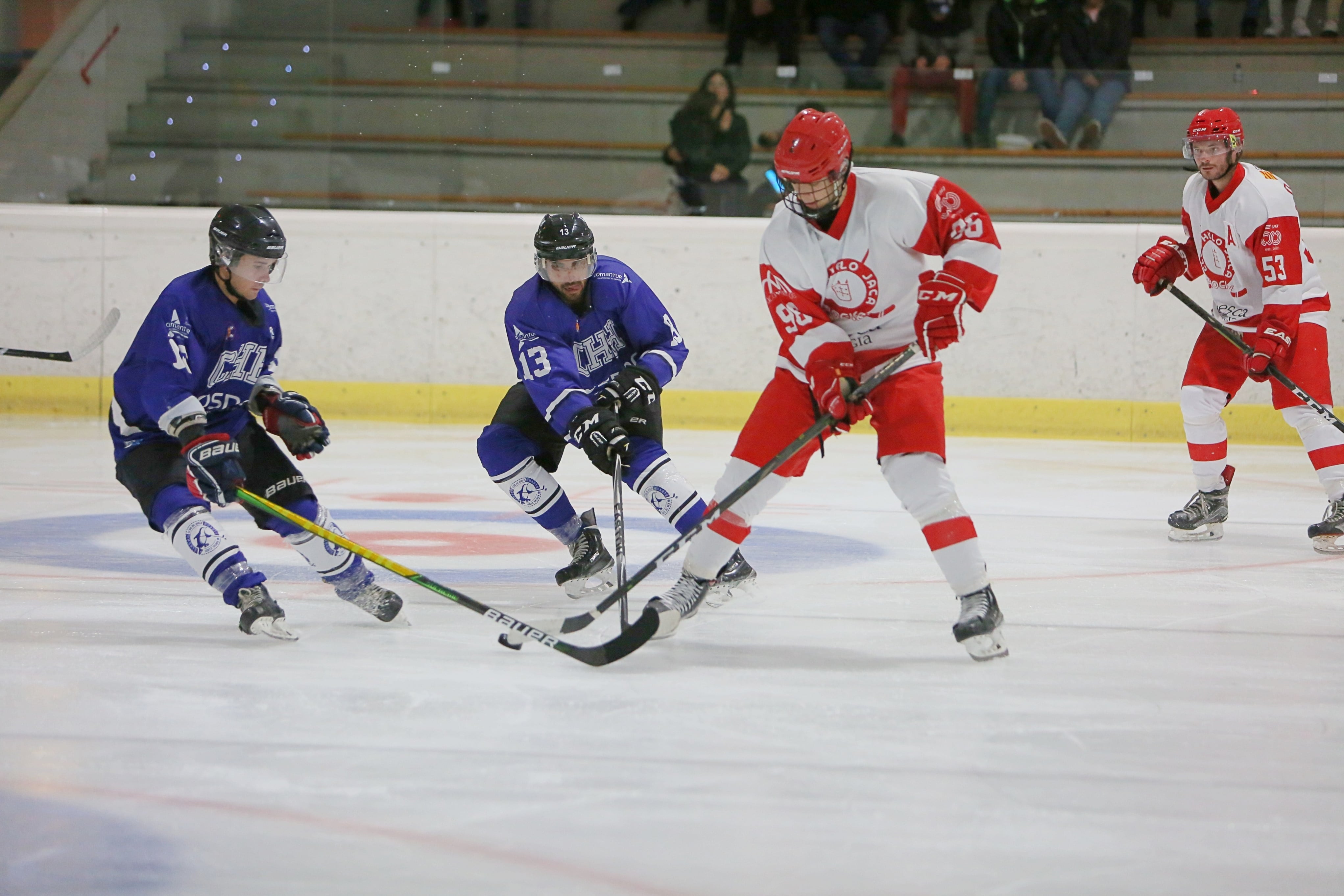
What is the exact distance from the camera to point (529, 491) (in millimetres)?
3695

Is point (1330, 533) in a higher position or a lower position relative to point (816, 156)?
lower

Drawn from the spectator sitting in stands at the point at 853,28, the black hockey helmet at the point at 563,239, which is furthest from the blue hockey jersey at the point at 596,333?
the spectator sitting in stands at the point at 853,28

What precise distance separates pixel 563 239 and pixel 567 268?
8 centimetres

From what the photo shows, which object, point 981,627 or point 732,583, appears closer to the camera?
point 981,627

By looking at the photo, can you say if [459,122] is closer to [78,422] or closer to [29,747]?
[78,422]

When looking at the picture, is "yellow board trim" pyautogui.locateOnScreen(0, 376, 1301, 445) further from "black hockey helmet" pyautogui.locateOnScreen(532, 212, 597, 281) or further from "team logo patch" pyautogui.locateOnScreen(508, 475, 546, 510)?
"black hockey helmet" pyautogui.locateOnScreen(532, 212, 597, 281)

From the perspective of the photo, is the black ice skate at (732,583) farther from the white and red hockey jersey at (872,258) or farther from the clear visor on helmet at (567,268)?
the clear visor on helmet at (567,268)

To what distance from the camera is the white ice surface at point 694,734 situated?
173 centimetres

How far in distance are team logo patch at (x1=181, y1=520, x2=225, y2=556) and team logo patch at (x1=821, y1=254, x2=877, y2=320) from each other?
4.62ft

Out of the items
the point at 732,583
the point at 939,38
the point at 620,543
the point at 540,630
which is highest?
the point at 939,38

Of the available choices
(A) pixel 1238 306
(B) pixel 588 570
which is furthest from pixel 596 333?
(A) pixel 1238 306

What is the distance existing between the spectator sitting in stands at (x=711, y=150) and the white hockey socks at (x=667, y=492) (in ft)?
13.7

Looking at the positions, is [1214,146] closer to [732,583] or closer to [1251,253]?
[1251,253]

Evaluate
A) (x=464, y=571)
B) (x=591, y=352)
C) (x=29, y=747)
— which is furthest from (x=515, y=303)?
(x=29, y=747)
